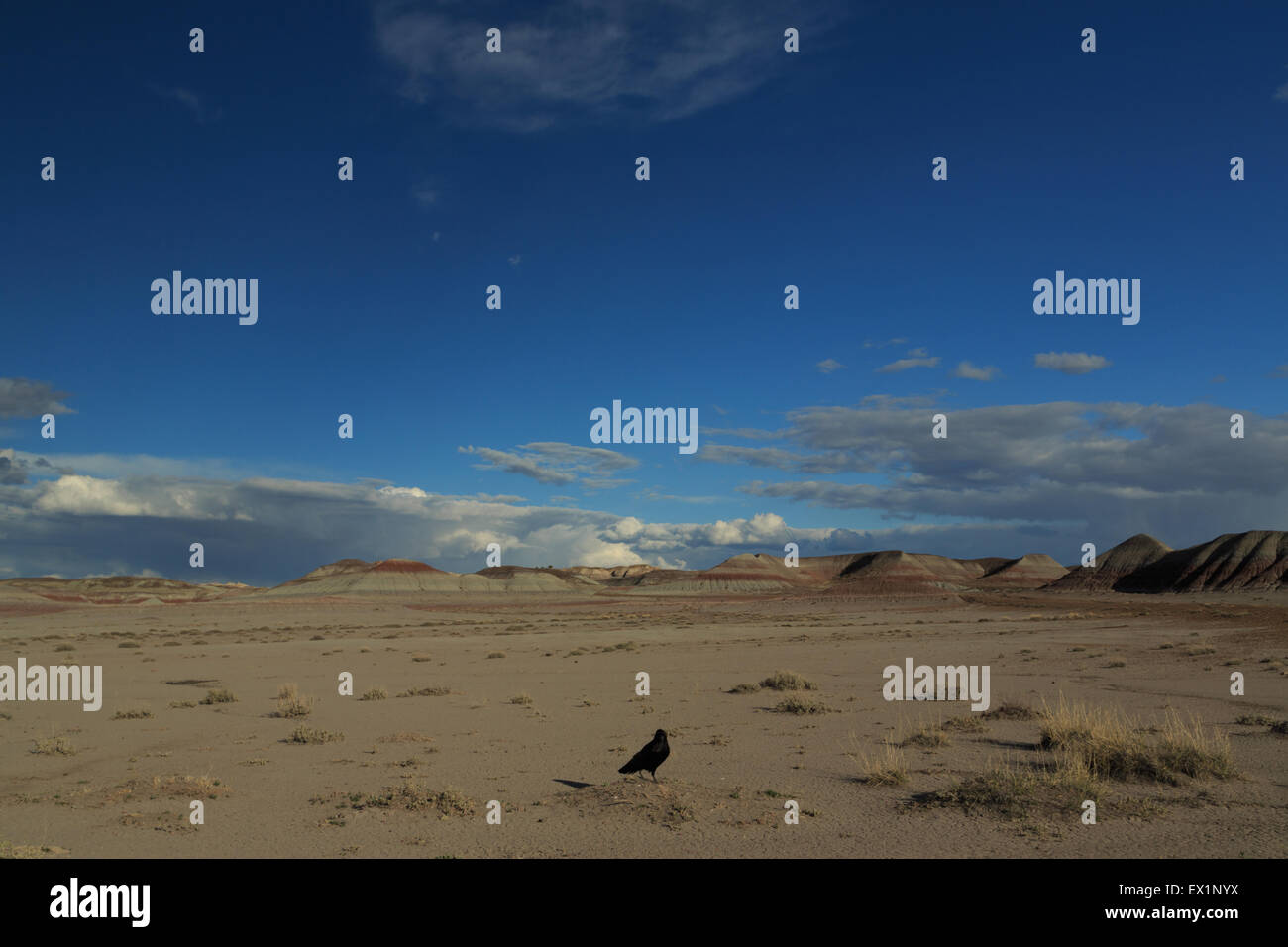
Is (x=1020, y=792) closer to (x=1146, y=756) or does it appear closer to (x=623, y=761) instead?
(x=1146, y=756)

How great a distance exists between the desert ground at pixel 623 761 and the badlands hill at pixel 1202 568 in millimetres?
115450

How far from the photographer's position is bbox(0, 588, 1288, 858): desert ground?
850 cm

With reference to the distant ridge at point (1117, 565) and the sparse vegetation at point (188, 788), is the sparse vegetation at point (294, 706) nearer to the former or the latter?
the sparse vegetation at point (188, 788)

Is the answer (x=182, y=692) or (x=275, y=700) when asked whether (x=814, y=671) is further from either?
(x=182, y=692)

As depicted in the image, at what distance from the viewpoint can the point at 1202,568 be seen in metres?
132

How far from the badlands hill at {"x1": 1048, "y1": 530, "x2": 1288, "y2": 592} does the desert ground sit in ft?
379

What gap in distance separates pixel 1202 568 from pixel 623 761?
15194cm

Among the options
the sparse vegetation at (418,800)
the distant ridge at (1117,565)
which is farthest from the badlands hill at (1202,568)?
the sparse vegetation at (418,800)

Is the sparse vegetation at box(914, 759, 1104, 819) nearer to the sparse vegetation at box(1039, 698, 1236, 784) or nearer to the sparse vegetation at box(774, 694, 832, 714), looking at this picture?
the sparse vegetation at box(1039, 698, 1236, 784)

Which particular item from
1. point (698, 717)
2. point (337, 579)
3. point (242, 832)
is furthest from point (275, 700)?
point (337, 579)

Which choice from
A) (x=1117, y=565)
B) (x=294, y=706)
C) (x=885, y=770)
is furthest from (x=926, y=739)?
(x=1117, y=565)

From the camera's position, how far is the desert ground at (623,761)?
27.9 feet

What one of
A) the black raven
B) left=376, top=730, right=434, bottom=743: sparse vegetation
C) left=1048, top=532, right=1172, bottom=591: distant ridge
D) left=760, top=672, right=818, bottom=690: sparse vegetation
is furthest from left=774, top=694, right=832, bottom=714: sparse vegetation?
left=1048, top=532, right=1172, bottom=591: distant ridge

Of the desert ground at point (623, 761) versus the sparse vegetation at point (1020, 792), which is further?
the sparse vegetation at point (1020, 792)
